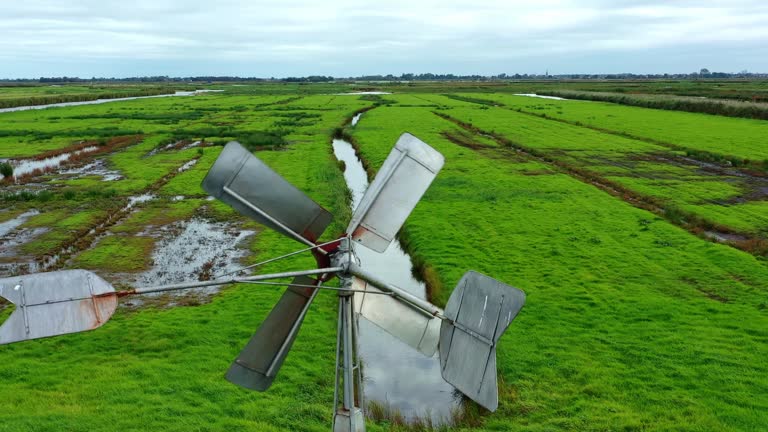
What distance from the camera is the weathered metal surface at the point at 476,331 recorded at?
5.02 metres

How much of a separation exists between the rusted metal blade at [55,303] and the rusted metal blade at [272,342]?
1631 mm

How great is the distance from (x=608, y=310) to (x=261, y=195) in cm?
1425

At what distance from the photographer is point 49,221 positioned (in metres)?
26.8

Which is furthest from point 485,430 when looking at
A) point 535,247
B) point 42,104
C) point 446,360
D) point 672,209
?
point 42,104

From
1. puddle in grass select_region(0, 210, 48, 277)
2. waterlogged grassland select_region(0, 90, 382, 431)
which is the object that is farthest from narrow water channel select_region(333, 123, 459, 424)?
puddle in grass select_region(0, 210, 48, 277)

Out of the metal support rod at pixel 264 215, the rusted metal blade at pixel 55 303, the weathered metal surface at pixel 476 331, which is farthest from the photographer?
the metal support rod at pixel 264 215

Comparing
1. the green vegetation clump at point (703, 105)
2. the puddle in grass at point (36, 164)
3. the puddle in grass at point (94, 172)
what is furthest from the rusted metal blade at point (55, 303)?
the green vegetation clump at point (703, 105)

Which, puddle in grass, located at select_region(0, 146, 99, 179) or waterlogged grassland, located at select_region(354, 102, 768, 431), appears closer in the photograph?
waterlogged grassland, located at select_region(354, 102, 768, 431)

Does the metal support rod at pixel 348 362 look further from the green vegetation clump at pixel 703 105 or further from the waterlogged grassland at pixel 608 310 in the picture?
the green vegetation clump at pixel 703 105

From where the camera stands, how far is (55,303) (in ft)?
15.0

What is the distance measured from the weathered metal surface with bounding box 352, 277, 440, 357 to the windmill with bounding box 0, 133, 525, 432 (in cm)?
1

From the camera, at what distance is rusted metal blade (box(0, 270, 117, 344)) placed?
14.3ft

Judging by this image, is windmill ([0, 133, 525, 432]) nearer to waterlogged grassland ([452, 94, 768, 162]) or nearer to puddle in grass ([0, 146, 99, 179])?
puddle in grass ([0, 146, 99, 179])

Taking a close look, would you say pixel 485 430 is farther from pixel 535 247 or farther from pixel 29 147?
pixel 29 147
